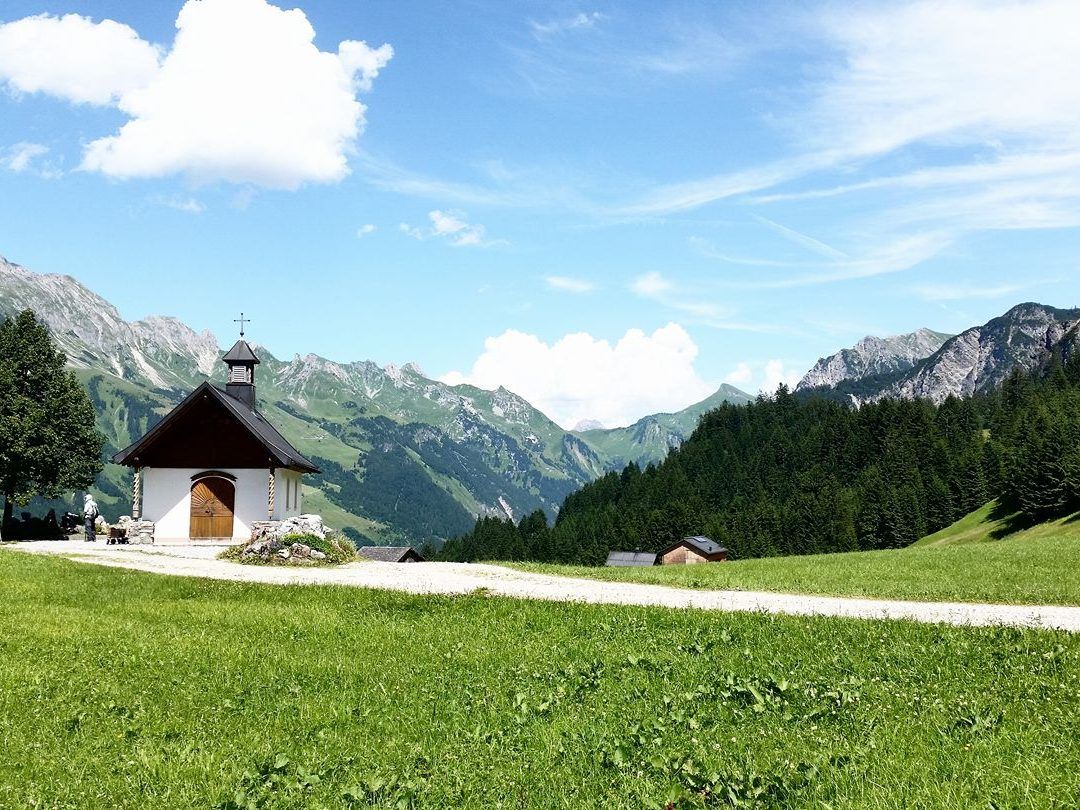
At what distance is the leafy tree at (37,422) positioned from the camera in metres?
52.0

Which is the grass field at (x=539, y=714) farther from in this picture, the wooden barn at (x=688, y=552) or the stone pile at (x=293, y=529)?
the wooden barn at (x=688, y=552)

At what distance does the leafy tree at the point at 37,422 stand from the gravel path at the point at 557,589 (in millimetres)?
21556

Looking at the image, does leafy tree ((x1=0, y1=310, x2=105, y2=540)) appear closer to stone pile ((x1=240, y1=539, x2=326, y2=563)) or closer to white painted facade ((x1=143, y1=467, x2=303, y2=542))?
white painted facade ((x1=143, y1=467, x2=303, y2=542))

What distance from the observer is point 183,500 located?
44.5 metres

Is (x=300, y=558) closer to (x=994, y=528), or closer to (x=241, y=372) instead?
(x=241, y=372)

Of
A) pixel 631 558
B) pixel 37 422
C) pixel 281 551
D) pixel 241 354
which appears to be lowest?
pixel 631 558

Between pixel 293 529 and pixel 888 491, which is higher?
pixel 888 491

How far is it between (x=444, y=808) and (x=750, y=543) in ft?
538

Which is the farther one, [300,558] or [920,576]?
[300,558]

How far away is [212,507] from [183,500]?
166cm

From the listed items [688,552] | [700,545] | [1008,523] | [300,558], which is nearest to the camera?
[300,558]

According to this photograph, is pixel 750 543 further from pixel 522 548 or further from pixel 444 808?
pixel 444 808

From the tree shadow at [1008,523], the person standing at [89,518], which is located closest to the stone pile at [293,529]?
the person standing at [89,518]

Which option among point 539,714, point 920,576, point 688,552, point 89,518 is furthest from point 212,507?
point 688,552
